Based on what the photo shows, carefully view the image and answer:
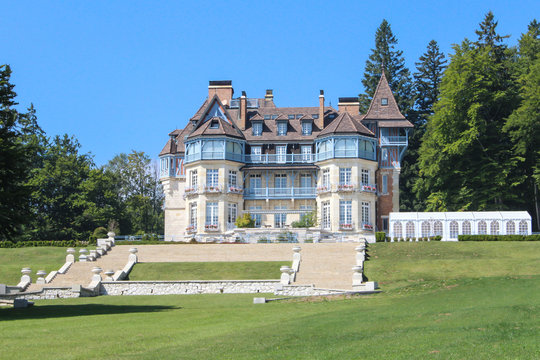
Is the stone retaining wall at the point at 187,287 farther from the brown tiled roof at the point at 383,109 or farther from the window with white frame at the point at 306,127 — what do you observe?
the brown tiled roof at the point at 383,109

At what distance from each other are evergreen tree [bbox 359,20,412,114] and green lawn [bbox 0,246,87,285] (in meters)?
38.9

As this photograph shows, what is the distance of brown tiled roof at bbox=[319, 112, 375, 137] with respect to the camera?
59.7 meters

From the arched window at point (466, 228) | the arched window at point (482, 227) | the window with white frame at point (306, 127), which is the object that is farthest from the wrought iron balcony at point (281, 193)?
the arched window at point (482, 227)

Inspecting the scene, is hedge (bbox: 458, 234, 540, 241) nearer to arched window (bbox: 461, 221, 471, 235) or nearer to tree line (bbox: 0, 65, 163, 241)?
arched window (bbox: 461, 221, 471, 235)

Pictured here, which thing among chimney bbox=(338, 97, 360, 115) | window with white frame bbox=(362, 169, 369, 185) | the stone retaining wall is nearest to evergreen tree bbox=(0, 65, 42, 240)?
the stone retaining wall

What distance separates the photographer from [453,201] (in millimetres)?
58062

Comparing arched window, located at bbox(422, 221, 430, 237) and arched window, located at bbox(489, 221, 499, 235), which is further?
arched window, located at bbox(422, 221, 430, 237)

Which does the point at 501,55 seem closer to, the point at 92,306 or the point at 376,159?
the point at 376,159

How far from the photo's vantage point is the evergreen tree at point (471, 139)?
56.2 metres

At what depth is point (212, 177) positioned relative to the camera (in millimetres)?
60875

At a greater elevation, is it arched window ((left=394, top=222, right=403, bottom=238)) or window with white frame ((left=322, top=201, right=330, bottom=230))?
window with white frame ((left=322, top=201, right=330, bottom=230))

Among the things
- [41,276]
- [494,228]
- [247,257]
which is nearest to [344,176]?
[494,228]

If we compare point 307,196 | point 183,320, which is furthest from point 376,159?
point 183,320

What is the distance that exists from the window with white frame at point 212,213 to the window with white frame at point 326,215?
9011 millimetres
